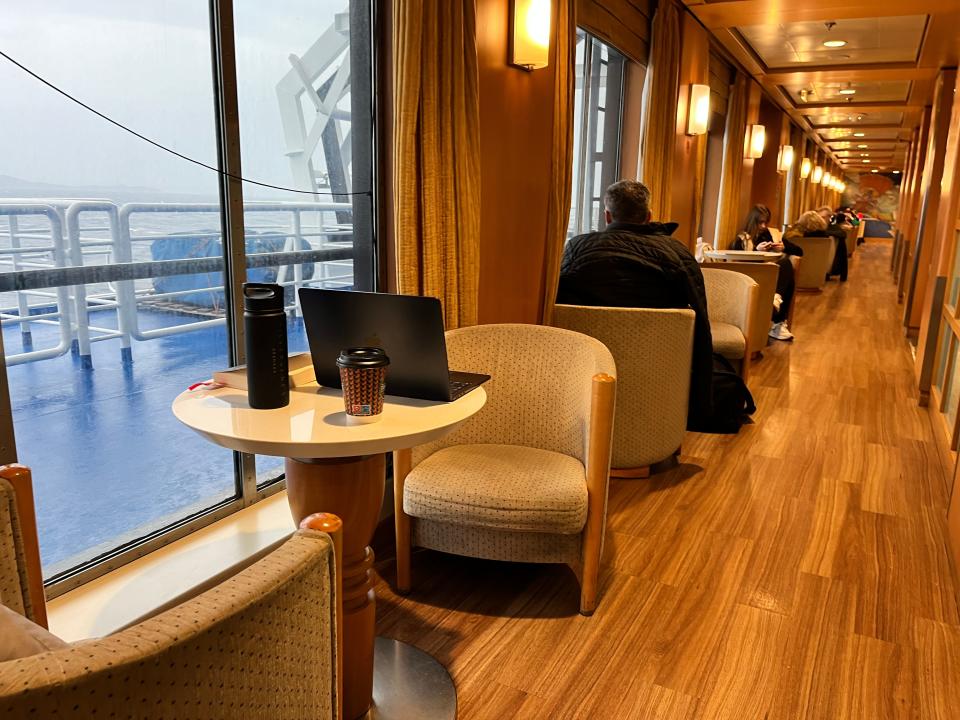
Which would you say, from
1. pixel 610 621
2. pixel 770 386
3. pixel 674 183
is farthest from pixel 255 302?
pixel 674 183

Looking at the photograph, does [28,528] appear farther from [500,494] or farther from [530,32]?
[530,32]

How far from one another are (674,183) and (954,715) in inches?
172

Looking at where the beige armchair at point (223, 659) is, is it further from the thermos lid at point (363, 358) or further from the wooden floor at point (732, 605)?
the wooden floor at point (732, 605)

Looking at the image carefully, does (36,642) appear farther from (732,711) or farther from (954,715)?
(954,715)

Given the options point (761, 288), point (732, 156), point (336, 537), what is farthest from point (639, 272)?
point (732, 156)

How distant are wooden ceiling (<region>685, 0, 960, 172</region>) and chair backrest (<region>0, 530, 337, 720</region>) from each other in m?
5.14

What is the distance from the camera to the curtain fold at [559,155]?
3.29 meters

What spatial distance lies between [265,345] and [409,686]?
3.05 feet

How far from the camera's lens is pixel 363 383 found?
1.56m

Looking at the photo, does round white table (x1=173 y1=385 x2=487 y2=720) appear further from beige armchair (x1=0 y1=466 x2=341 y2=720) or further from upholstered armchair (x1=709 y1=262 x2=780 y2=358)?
upholstered armchair (x1=709 y1=262 x2=780 y2=358)

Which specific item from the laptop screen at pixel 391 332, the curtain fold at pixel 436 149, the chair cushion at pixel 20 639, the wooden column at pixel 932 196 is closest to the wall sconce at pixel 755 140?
the wooden column at pixel 932 196

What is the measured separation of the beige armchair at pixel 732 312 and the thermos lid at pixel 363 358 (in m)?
2.83

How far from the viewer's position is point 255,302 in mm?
1593

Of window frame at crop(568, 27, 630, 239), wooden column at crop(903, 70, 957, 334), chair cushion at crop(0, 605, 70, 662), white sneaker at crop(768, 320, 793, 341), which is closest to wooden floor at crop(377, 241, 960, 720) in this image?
chair cushion at crop(0, 605, 70, 662)
